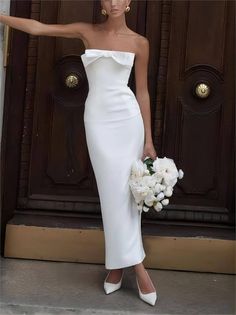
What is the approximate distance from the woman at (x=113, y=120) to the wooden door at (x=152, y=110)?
0.67m

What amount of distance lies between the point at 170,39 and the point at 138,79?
2.32 feet

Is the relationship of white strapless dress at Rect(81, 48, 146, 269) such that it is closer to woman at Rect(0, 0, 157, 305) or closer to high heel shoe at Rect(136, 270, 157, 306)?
woman at Rect(0, 0, 157, 305)

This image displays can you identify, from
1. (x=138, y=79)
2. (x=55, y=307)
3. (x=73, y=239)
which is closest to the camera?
(x=55, y=307)

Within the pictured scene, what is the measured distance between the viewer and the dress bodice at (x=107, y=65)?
9.61 ft

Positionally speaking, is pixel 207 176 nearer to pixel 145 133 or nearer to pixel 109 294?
pixel 145 133

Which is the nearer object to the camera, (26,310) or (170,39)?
(26,310)

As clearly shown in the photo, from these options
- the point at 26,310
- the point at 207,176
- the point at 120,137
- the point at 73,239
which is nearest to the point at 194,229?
the point at 207,176

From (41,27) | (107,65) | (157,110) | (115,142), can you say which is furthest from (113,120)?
(157,110)

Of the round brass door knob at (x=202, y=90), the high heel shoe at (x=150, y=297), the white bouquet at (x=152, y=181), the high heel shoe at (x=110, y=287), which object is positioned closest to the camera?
the white bouquet at (x=152, y=181)

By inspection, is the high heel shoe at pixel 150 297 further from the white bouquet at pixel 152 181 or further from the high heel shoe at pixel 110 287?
the white bouquet at pixel 152 181

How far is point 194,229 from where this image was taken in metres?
3.67

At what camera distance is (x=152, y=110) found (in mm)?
3695

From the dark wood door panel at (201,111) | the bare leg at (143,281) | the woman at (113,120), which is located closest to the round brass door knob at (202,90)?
the dark wood door panel at (201,111)

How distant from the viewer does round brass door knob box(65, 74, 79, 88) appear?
3.64 meters
